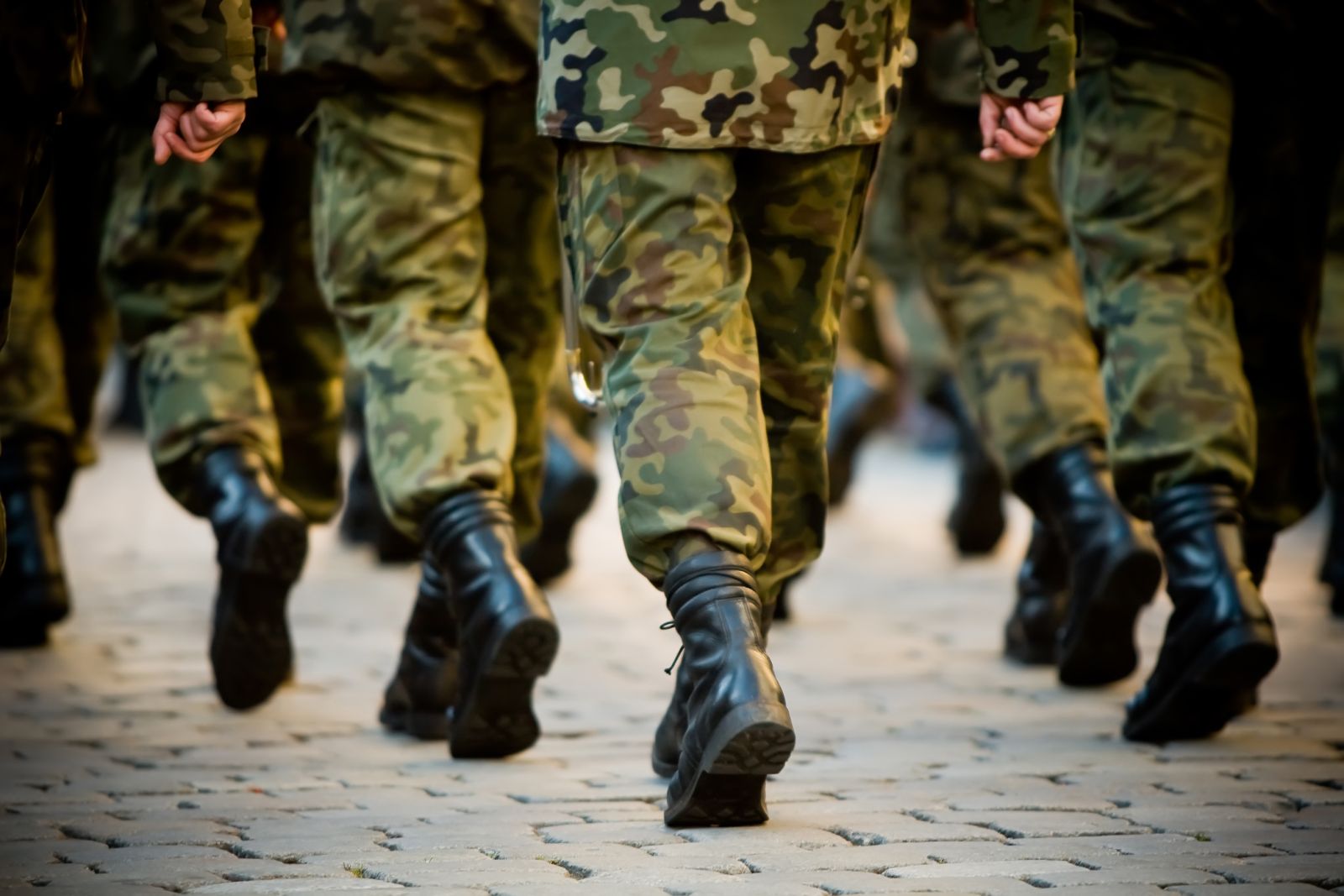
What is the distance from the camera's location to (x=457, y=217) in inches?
149

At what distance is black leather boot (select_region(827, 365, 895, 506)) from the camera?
687 centimetres

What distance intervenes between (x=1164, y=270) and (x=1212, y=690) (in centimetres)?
79

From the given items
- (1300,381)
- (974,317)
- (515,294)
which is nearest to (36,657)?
(515,294)

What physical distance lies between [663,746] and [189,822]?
75 cm

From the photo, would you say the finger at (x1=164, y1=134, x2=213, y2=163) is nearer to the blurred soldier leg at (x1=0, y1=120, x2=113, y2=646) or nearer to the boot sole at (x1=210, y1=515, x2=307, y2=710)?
the boot sole at (x1=210, y1=515, x2=307, y2=710)

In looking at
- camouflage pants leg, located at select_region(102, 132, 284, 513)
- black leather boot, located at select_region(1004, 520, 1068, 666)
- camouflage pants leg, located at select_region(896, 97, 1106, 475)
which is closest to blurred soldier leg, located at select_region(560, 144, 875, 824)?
camouflage pants leg, located at select_region(896, 97, 1106, 475)

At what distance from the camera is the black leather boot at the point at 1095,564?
161 inches

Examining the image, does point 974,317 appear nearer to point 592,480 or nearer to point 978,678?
point 978,678

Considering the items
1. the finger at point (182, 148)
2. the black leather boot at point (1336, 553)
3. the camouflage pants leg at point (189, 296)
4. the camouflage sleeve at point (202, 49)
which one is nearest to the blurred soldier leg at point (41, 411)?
the camouflage pants leg at point (189, 296)

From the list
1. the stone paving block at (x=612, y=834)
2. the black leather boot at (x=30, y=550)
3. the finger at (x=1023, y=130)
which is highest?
the finger at (x=1023, y=130)

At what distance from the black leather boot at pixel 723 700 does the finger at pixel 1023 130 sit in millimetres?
817

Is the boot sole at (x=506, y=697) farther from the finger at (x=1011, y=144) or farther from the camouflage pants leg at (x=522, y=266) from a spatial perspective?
the finger at (x=1011, y=144)

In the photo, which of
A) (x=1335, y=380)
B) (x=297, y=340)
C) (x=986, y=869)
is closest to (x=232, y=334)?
(x=297, y=340)

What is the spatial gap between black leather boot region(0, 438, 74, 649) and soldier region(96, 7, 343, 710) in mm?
626
